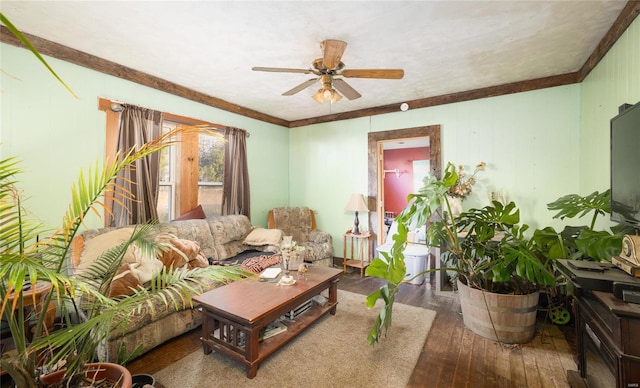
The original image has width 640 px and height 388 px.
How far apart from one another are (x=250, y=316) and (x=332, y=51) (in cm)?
211

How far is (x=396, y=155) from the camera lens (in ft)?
24.7

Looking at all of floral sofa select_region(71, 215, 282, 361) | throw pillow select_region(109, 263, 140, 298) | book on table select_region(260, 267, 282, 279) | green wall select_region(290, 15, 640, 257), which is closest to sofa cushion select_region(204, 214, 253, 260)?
floral sofa select_region(71, 215, 282, 361)

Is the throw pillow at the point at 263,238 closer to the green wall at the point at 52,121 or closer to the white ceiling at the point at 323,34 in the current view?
the green wall at the point at 52,121

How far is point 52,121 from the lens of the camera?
253 centimetres

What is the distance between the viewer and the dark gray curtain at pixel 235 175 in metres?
4.05

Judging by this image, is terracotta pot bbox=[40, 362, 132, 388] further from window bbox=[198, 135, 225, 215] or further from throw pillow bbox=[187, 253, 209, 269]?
window bbox=[198, 135, 225, 215]

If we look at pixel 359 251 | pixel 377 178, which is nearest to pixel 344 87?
pixel 377 178

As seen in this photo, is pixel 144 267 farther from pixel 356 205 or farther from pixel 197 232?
pixel 356 205

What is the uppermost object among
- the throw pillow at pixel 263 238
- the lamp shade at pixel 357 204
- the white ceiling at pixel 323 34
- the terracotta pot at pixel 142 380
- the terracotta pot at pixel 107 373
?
the white ceiling at pixel 323 34

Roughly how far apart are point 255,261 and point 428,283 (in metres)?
2.35

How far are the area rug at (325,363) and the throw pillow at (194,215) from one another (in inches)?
68.4

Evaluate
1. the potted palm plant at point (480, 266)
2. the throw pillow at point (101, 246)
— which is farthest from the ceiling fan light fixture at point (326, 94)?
the throw pillow at point (101, 246)

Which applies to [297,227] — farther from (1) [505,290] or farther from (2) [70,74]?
(2) [70,74]

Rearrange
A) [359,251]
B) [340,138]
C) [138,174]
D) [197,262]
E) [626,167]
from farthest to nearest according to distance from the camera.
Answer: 1. [340,138]
2. [359,251]
3. [138,174]
4. [197,262]
5. [626,167]
